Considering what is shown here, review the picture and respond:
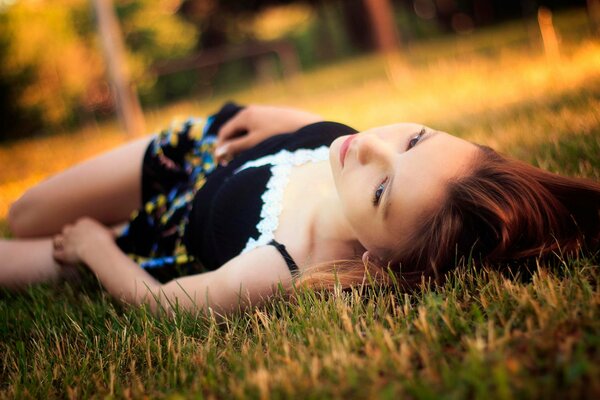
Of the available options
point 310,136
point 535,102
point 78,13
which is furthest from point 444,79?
point 78,13

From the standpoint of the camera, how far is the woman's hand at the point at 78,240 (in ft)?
7.68

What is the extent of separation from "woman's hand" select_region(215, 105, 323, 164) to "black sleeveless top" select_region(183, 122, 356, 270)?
0.31 ft

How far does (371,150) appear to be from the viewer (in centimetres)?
174

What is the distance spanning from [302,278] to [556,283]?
→ 2.60ft

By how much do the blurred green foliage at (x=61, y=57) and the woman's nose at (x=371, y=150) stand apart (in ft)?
24.5

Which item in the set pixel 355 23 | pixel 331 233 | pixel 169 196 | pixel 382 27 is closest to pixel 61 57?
pixel 382 27

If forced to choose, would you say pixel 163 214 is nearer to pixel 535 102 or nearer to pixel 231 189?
pixel 231 189

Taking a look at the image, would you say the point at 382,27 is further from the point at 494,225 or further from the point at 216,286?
the point at 216,286

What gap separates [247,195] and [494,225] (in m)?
0.95

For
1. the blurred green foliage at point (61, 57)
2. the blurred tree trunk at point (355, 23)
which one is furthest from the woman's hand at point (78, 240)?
the blurred tree trunk at point (355, 23)

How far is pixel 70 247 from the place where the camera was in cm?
243

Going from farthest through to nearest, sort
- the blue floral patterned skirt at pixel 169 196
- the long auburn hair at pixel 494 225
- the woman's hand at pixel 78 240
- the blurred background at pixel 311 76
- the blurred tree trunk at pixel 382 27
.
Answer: the blurred tree trunk at pixel 382 27 < the blurred background at pixel 311 76 < the blue floral patterned skirt at pixel 169 196 < the woman's hand at pixel 78 240 < the long auburn hair at pixel 494 225

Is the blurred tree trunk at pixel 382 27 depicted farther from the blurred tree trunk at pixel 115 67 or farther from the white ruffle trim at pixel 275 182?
the white ruffle trim at pixel 275 182

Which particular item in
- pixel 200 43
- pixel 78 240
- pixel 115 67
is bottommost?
pixel 78 240
